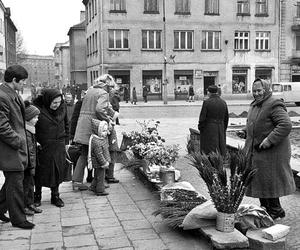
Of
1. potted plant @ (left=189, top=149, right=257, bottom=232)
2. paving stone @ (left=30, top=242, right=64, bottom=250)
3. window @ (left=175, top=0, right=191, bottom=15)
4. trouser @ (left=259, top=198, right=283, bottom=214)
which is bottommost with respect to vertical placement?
paving stone @ (left=30, top=242, right=64, bottom=250)

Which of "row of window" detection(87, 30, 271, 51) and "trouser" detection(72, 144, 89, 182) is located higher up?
"row of window" detection(87, 30, 271, 51)

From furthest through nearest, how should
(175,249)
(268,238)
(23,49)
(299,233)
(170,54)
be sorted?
(23,49) < (170,54) < (299,233) < (175,249) < (268,238)

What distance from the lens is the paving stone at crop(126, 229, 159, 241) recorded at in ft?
17.0

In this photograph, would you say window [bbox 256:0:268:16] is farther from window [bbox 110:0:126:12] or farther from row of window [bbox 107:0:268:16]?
window [bbox 110:0:126:12]

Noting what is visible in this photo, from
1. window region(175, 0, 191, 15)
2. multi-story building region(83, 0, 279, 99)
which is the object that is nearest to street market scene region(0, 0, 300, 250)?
multi-story building region(83, 0, 279, 99)

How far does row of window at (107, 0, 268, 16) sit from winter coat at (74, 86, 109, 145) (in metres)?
34.5

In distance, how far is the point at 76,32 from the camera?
57.8m

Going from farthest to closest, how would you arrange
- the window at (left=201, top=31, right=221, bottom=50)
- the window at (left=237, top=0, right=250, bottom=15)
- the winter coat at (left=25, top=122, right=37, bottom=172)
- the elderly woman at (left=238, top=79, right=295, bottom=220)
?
the window at (left=237, top=0, right=250, bottom=15)
the window at (left=201, top=31, right=221, bottom=50)
the winter coat at (left=25, top=122, right=37, bottom=172)
the elderly woman at (left=238, top=79, right=295, bottom=220)

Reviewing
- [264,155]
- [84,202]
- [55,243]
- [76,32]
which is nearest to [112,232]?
[55,243]

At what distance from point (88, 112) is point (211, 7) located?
3688 cm

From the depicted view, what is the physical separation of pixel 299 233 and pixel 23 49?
88.9 metres

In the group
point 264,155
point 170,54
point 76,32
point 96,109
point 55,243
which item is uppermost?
point 76,32

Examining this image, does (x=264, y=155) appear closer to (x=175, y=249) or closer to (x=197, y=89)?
(x=175, y=249)

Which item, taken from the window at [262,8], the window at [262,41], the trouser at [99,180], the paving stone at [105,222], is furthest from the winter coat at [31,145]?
the window at [262,8]
